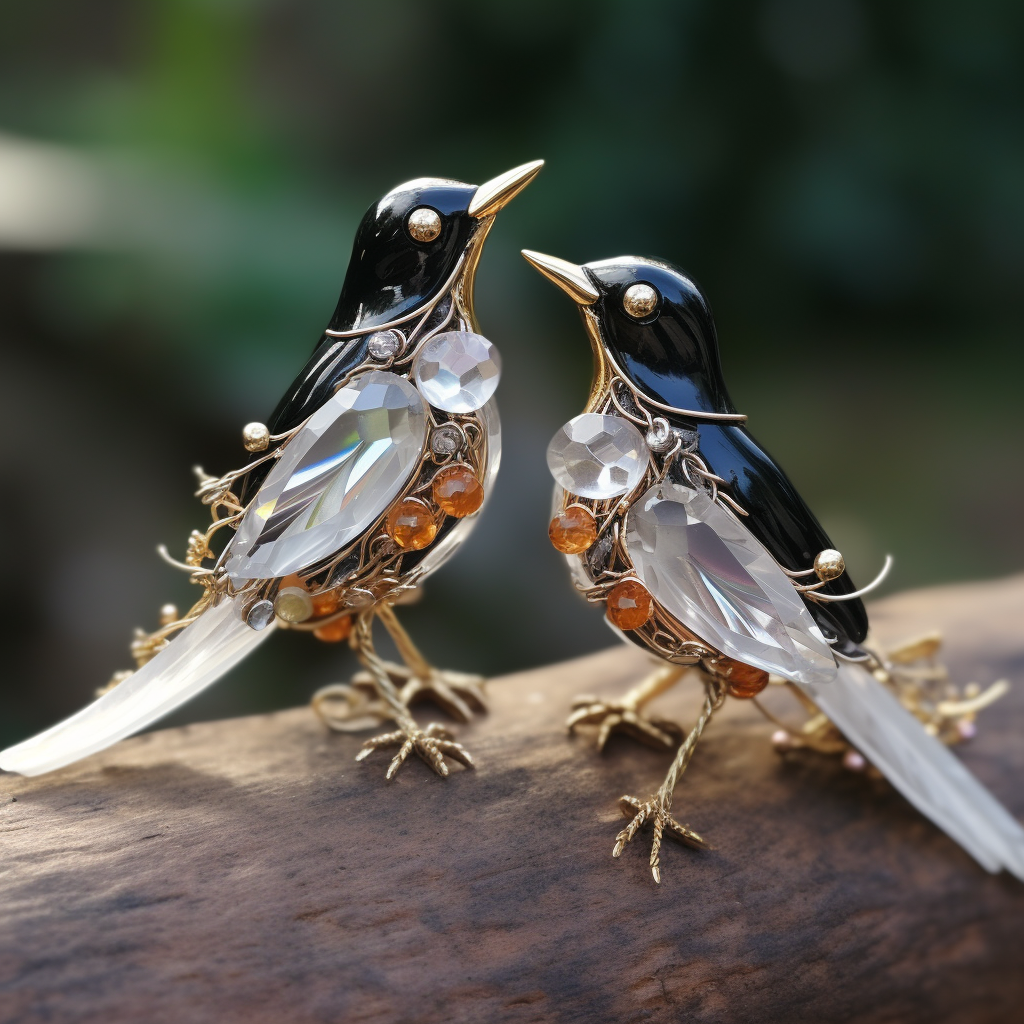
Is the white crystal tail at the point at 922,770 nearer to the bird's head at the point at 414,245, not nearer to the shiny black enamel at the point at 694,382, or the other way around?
the shiny black enamel at the point at 694,382

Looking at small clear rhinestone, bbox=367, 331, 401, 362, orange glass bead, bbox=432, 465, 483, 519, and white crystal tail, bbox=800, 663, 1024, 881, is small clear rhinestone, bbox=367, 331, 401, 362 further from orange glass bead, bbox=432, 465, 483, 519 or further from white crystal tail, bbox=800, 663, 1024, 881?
white crystal tail, bbox=800, 663, 1024, 881

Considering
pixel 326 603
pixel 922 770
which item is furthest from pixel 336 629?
pixel 922 770

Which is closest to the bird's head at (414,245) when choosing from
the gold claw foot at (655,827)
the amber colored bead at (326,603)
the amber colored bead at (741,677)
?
the amber colored bead at (326,603)

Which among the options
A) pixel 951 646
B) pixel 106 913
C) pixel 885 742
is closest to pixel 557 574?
pixel 951 646

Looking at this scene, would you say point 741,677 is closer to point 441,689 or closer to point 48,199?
point 441,689

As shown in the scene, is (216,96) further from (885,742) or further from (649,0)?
(885,742)
